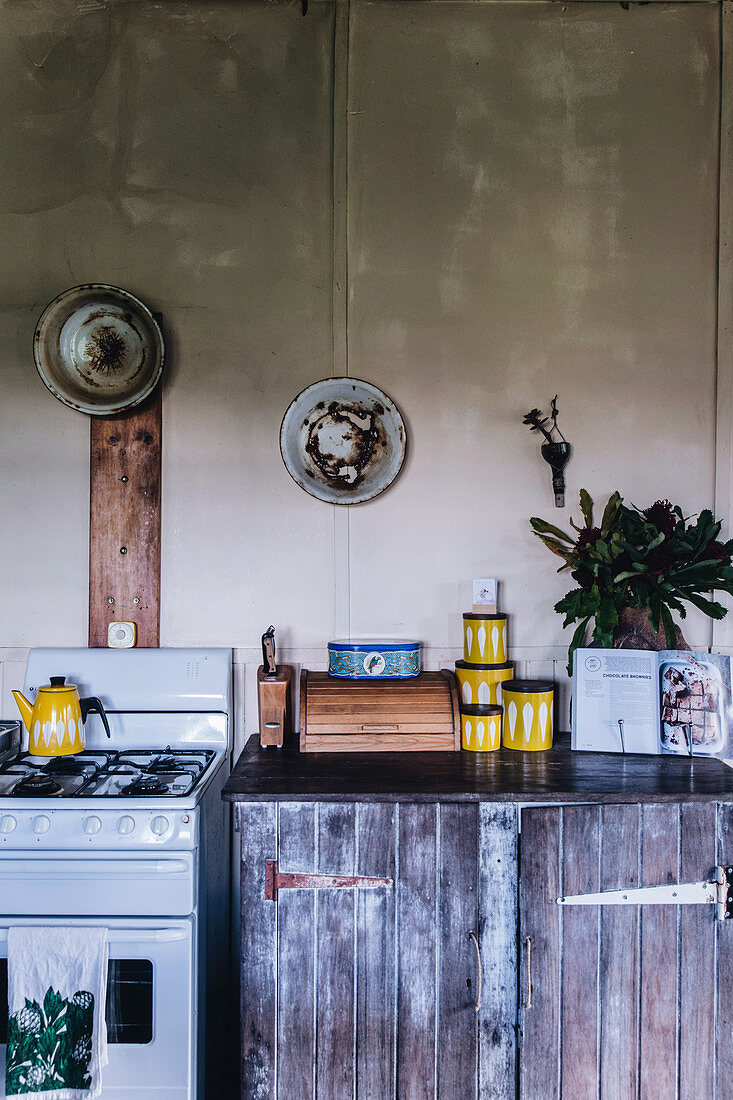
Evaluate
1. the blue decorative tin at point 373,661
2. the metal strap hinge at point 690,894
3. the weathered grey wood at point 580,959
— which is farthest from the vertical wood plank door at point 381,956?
the blue decorative tin at point 373,661

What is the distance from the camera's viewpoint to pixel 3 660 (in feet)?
7.87

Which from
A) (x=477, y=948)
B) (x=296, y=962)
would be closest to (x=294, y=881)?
(x=296, y=962)

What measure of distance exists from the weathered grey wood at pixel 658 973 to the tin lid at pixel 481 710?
1.58ft

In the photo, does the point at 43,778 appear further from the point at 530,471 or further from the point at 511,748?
the point at 530,471

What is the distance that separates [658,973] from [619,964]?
0.10 metres

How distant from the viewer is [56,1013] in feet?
5.54

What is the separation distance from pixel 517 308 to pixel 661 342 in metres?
0.49

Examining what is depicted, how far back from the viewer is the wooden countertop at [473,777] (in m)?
1.72

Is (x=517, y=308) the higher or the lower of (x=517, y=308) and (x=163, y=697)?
the higher

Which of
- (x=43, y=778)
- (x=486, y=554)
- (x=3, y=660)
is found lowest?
(x=43, y=778)

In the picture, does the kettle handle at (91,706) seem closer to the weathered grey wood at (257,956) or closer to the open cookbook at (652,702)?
the weathered grey wood at (257,956)

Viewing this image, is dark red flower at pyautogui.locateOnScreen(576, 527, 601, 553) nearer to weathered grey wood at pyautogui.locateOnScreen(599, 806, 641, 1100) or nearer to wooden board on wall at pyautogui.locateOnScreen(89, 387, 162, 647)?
weathered grey wood at pyautogui.locateOnScreen(599, 806, 641, 1100)

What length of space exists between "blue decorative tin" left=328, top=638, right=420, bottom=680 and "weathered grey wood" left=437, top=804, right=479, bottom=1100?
1.90ft

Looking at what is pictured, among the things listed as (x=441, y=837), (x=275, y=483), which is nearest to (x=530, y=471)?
(x=275, y=483)
